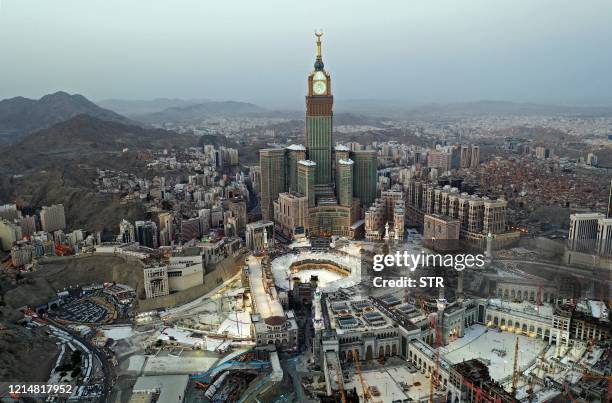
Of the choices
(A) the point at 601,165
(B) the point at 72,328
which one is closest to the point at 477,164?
(A) the point at 601,165

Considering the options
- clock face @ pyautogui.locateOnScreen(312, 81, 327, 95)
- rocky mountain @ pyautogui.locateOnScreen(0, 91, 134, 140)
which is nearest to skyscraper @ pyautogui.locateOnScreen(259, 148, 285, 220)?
clock face @ pyautogui.locateOnScreen(312, 81, 327, 95)

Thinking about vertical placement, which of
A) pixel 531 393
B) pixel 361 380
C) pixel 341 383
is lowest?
pixel 361 380

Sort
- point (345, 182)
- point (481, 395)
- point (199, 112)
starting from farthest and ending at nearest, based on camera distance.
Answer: point (199, 112) → point (345, 182) → point (481, 395)

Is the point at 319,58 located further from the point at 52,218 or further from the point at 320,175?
the point at 52,218

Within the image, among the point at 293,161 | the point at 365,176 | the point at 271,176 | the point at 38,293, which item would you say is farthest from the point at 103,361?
the point at 365,176

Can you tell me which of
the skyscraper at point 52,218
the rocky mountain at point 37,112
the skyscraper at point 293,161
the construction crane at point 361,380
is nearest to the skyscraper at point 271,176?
the skyscraper at point 293,161

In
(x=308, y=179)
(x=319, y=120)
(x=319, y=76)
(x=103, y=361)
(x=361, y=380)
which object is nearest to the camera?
(x=361, y=380)

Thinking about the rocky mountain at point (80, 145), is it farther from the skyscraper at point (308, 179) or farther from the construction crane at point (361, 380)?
the construction crane at point (361, 380)
